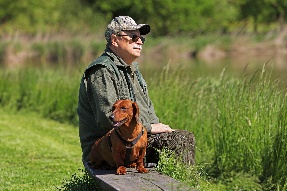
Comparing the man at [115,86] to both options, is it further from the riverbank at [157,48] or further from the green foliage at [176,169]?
the riverbank at [157,48]

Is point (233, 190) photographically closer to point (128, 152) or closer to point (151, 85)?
point (128, 152)

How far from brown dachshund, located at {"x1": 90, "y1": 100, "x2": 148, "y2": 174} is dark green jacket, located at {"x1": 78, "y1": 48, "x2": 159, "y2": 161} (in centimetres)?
18

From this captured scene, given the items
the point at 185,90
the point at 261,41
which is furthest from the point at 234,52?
the point at 185,90

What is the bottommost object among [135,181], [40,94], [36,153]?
[36,153]

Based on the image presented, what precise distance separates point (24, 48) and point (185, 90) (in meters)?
27.7

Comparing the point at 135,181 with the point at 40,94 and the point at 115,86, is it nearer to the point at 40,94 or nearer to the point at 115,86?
the point at 115,86

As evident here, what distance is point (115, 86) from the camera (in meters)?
4.96

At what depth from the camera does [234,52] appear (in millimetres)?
41156

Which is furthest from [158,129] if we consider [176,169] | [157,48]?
[157,48]

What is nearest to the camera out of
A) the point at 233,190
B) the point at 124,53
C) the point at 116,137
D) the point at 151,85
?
the point at 116,137

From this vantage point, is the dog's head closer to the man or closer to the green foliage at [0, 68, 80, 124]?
the man

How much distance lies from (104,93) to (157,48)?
110 feet

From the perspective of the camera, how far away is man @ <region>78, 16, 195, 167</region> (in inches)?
192

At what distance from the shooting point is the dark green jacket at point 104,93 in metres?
4.86
